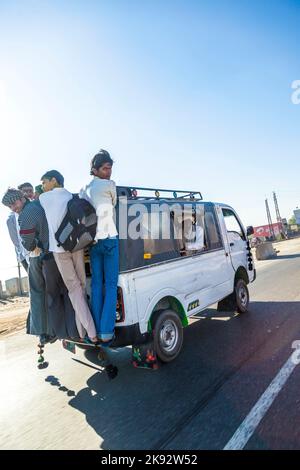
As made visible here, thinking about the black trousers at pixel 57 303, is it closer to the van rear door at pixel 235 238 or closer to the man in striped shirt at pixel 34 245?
the man in striped shirt at pixel 34 245

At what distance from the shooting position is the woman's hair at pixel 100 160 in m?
3.87

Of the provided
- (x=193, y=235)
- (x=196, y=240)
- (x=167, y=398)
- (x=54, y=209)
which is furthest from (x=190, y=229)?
(x=167, y=398)

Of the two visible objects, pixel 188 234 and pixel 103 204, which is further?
pixel 188 234

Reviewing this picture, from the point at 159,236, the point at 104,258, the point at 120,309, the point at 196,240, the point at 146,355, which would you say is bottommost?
the point at 146,355

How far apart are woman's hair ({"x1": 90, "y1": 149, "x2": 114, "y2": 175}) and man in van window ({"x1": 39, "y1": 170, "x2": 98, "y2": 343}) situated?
0.48 meters

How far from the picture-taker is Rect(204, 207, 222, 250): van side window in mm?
5713

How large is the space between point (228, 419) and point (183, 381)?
951 millimetres

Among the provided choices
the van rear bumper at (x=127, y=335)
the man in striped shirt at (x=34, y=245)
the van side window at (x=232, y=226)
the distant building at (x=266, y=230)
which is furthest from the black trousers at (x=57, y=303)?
the distant building at (x=266, y=230)

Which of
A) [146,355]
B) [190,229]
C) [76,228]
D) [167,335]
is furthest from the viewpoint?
[190,229]

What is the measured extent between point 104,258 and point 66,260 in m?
0.46

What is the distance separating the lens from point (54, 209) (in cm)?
371

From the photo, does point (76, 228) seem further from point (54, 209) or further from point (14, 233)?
point (14, 233)

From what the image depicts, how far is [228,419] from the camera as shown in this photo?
2771 mm

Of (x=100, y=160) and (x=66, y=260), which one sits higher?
(x=100, y=160)
